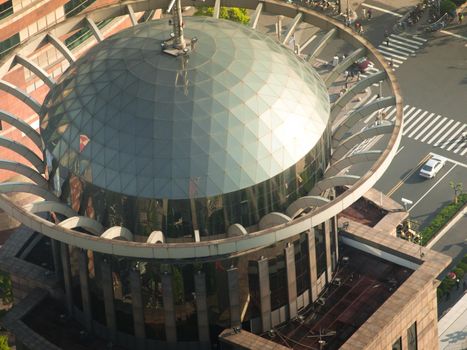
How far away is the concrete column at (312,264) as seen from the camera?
130500mm

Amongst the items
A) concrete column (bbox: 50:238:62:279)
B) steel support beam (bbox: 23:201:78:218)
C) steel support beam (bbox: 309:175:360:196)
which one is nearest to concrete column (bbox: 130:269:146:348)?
steel support beam (bbox: 23:201:78:218)

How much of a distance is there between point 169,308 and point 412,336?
72.3 ft

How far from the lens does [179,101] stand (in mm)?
124812

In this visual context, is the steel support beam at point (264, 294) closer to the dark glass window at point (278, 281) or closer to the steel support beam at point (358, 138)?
the dark glass window at point (278, 281)

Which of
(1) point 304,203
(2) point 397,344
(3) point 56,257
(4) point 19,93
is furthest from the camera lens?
(4) point 19,93

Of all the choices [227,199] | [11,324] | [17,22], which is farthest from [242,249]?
[17,22]

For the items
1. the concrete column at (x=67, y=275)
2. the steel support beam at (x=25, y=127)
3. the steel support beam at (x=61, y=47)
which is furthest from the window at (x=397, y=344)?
the steel support beam at (x=61, y=47)

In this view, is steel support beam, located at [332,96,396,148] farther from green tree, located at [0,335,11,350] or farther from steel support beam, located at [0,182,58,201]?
green tree, located at [0,335,11,350]

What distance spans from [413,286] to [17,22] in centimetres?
6303

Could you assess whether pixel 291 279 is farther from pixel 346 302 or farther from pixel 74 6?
pixel 74 6

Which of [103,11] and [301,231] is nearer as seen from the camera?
[301,231]

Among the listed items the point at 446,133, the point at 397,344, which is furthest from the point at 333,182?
the point at 446,133

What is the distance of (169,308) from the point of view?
419 ft

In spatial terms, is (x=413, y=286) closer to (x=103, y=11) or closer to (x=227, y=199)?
(x=227, y=199)
